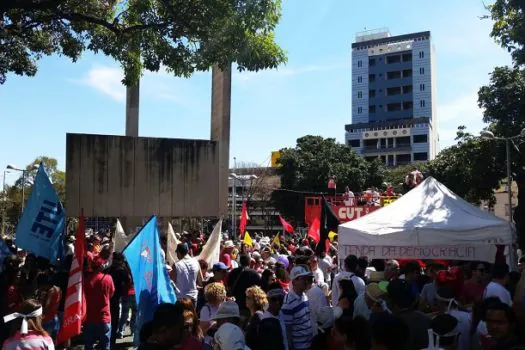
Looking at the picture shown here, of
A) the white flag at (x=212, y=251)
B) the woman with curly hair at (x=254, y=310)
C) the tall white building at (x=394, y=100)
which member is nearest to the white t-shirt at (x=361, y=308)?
the woman with curly hair at (x=254, y=310)

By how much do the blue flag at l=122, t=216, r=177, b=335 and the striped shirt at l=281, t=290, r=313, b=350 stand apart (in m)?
1.71

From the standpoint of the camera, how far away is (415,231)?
8.95 metres

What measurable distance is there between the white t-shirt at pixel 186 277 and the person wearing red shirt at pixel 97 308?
1.25 m

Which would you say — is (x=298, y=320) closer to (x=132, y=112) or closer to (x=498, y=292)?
(x=498, y=292)

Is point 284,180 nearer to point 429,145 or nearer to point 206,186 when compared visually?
point 206,186

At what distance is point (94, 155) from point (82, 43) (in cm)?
781

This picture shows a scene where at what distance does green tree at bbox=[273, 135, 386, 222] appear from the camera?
4691cm

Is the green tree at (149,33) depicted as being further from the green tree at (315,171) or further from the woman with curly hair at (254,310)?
the green tree at (315,171)

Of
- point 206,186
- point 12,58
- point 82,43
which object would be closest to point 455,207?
point 82,43

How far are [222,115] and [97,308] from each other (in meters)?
18.3

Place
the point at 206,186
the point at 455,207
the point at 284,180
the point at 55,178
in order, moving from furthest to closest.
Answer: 1. the point at 55,178
2. the point at 284,180
3. the point at 206,186
4. the point at 455,207

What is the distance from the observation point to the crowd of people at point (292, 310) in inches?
154

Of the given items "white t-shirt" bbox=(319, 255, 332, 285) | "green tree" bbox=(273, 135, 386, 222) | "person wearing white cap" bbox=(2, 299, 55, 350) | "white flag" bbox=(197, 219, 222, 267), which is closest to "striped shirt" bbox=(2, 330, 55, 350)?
"person wearing white cap" bbox=(2, 299, 55, 350)

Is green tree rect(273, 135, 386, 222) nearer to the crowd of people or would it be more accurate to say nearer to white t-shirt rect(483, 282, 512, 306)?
the crowd of people
